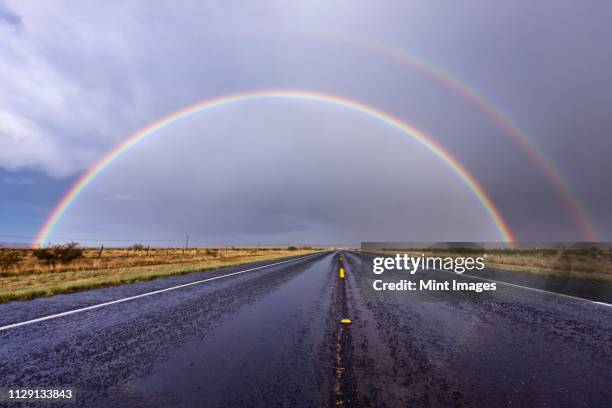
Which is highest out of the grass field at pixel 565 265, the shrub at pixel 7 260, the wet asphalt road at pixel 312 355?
the wet asphalt road at pixel 312 355

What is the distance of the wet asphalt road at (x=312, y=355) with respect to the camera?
2.90m

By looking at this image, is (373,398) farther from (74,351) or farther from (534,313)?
(534,313)

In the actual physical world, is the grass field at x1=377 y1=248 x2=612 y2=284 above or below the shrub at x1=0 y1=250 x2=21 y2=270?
above

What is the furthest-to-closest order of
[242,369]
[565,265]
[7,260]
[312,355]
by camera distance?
[565,265]
[7,260]
[312,355]
[242,369]

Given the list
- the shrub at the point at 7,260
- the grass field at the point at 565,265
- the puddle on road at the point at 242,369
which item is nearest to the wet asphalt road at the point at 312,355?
the puddle on road at the point at 242,369

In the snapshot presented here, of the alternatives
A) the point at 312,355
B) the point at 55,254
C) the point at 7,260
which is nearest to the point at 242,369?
the point at 312,355

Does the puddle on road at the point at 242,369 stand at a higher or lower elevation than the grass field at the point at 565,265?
higher

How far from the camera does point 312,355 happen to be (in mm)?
3980

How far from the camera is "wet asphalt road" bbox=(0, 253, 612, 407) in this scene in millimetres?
2898

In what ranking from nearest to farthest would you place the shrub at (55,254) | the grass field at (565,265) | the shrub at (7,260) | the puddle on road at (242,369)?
the puddle on road at (242,369)
the grass field at (565,265)
the shrub at (7,260)
the shrub at (55,254)

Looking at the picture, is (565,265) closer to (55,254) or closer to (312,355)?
(312,355)

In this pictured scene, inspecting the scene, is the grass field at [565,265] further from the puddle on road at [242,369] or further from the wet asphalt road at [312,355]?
the puddle on road at [242,369]

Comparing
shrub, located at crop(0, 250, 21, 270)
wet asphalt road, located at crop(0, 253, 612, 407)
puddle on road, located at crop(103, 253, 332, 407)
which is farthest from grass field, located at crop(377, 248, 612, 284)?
shrub, located at crop(0, 250, 21, 270)

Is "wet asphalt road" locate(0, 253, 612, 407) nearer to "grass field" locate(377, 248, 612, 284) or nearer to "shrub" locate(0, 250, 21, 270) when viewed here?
"grass field" locate(377, 248, 612, 284)
